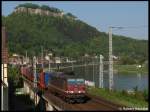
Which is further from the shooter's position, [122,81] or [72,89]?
[122,81]

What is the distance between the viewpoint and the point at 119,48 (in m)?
182

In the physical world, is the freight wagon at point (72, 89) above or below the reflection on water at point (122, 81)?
above

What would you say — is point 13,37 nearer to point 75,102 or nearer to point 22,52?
point 22,52

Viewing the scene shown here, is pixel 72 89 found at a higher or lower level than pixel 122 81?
higher

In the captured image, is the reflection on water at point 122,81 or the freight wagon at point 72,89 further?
the reflection on water at point 122,81

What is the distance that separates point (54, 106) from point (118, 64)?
112 m

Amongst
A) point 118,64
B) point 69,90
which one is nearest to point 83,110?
point 69,90

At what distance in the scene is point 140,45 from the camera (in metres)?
193

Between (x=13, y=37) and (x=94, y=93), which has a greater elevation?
(x=13, y=37)

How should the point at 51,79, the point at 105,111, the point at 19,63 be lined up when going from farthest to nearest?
the point at 19,63
the point at 51,79
the point at 105,111

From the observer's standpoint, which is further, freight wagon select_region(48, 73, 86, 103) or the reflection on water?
the reflection on water

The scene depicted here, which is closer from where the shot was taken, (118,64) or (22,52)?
(118,64)

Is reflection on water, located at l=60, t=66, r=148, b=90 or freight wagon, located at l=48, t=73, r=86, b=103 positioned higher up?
freight wagon, located at l=48, t=73, r=86, b=103

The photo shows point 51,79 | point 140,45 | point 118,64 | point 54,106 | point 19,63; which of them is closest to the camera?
point 54,106
